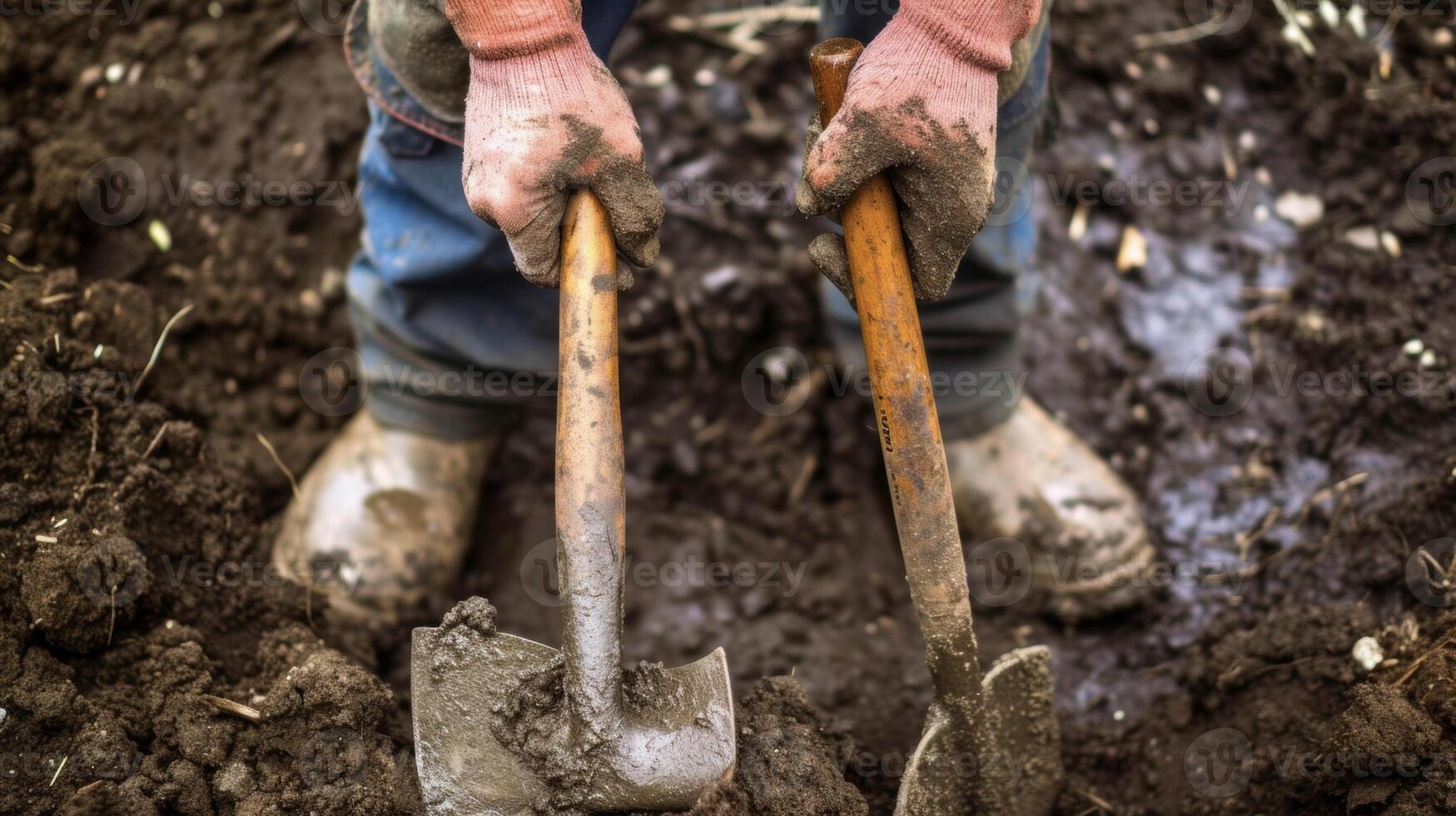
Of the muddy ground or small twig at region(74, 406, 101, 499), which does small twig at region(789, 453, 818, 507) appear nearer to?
the muddy ground

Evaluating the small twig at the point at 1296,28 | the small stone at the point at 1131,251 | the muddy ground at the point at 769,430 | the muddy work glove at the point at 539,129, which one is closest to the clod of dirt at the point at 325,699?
the muddy ground at the point at 769,430

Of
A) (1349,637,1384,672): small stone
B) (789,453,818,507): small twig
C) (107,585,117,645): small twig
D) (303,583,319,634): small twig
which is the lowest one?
(789,453,818,507): small twig

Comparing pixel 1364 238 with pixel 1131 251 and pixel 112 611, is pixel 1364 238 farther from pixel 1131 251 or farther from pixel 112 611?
pixel 112 611

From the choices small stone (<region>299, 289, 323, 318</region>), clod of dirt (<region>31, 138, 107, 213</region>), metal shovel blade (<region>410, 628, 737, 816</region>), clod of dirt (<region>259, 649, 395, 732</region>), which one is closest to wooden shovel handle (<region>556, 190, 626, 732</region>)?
metal shovel blade (<region>410, 628, 737, 816</region>)

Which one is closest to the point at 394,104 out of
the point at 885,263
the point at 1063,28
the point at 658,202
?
the point at 658,202

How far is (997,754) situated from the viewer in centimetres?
179

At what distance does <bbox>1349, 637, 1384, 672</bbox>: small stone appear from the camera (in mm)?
1851

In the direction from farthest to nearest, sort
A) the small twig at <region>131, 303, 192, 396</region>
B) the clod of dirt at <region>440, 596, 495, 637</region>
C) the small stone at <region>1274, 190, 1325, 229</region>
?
the small stone at <region>1274, 190, 1325, 229</region> → the small twig at <region>131, 303, 192, 396</region> → the clod of dirt at <region>440, 596, 495, 637</region>

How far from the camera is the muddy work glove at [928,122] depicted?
156 centimetres

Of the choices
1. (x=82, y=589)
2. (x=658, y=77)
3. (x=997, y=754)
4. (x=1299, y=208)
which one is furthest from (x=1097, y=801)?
(x=658, y=77)

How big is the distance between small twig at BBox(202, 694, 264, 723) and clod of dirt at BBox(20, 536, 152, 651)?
209mm

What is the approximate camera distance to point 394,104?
1901 millimetres

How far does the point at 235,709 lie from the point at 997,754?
1224 millimetres

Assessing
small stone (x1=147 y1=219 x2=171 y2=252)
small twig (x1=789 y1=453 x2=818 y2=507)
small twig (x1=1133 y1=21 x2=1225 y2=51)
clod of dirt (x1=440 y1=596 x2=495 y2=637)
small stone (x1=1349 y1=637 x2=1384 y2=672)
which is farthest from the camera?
small twig (x1=1133 y1=21 x2=1225 y2=51)
